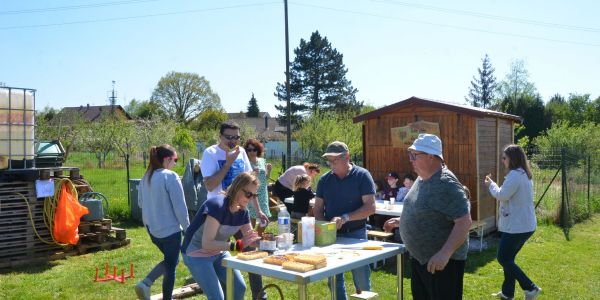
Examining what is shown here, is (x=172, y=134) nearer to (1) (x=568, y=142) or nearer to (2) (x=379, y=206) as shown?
(1) (x=568, y=142)

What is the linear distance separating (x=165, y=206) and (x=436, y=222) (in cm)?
259

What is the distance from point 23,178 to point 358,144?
2154cm

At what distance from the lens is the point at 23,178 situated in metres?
7.50

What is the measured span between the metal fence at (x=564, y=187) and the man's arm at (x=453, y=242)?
7.68 meters

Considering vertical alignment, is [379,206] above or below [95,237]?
above

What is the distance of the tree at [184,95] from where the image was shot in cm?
5825

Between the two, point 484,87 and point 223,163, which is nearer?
point 223,163

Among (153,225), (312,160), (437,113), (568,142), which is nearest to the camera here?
(153,225)

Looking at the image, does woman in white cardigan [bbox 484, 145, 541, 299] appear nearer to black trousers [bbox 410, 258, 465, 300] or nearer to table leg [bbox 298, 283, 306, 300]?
black trousers [bbox 410, 258, 465, 300]

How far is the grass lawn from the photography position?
19.4 ft

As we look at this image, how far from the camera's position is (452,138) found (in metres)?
9.18

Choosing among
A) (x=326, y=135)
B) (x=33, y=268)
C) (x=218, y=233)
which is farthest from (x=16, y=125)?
(x=326, y=135)

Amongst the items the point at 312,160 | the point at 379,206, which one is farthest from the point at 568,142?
the point at 379,206

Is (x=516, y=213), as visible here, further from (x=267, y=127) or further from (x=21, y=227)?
(x=267, y=127)
